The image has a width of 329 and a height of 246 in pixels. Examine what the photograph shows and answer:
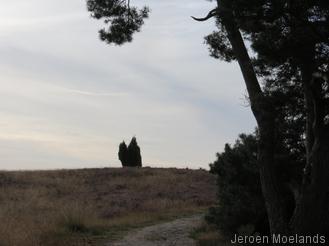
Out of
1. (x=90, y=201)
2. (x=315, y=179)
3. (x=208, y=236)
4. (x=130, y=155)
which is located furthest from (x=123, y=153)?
(x=315, y=179)

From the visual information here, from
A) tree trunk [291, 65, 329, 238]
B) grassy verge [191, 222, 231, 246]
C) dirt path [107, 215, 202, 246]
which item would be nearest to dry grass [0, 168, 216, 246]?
dirt path [107, 215, 202, 246]

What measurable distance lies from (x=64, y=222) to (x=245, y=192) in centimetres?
606

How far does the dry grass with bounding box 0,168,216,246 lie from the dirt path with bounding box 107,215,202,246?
2.64ft

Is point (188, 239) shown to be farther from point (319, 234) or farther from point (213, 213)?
point (319, 234)

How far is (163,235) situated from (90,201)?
12368mm

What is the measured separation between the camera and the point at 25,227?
15922 mm

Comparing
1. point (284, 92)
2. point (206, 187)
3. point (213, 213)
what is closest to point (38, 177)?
point (206, 187)

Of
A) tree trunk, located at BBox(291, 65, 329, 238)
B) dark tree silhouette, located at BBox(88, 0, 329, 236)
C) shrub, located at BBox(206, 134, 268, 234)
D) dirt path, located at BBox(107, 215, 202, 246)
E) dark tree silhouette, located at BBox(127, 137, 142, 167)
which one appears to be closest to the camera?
dark tree silhouette, located at BBox(88, 0, 329, 236)

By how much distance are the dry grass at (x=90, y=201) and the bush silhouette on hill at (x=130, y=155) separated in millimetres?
7160

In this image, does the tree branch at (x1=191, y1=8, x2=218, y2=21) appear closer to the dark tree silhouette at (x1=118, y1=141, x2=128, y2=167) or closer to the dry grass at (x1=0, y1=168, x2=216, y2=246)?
the dry grass at (x1=0, y1=168, x2=216, y2=246)

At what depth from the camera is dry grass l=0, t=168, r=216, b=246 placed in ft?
53.6

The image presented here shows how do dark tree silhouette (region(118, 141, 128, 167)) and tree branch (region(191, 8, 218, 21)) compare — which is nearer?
tree branch (region(191, 8, 218, 21))

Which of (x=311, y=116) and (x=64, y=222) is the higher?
(x=311, y=116)

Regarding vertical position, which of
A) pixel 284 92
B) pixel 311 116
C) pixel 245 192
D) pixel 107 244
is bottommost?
pixel 107 244
